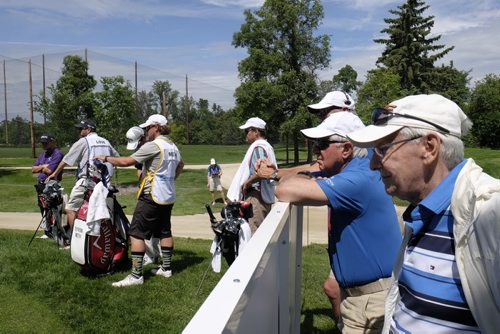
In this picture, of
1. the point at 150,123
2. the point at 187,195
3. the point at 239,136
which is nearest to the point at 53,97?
the point at 187,195

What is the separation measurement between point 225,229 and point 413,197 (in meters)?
2.74

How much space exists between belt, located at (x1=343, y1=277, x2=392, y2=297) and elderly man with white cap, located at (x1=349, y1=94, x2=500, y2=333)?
82 centimetres

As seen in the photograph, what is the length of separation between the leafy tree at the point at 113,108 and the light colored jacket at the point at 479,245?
21314 millimetres

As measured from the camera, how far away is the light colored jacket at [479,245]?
1400mm

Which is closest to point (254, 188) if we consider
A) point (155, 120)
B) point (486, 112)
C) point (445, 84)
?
point (155, 120)

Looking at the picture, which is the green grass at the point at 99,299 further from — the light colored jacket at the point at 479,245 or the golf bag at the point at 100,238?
the light colored jacket at the point at 479,245

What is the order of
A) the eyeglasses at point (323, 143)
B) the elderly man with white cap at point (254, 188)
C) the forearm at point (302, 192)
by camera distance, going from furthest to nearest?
the elderly man with white cap at point (254, 188) → the eyeglasses at point (323, 143) → the forearm at point (302, 192)

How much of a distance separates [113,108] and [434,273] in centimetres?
2136

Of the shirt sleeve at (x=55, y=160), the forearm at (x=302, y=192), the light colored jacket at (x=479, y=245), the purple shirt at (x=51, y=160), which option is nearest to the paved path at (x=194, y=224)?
the purple shirt at (x=51, y=160)

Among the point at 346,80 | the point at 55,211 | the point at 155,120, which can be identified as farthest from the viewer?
the point at 346,80

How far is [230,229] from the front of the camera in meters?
4.39

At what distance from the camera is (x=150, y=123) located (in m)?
6.03

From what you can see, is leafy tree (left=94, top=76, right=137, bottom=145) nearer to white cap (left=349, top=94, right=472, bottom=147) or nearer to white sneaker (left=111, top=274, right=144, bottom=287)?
white sneaker (left=111, top=274, right=144, bottom=287)

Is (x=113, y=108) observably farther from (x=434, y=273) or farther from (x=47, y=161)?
(x=434, y=273)
